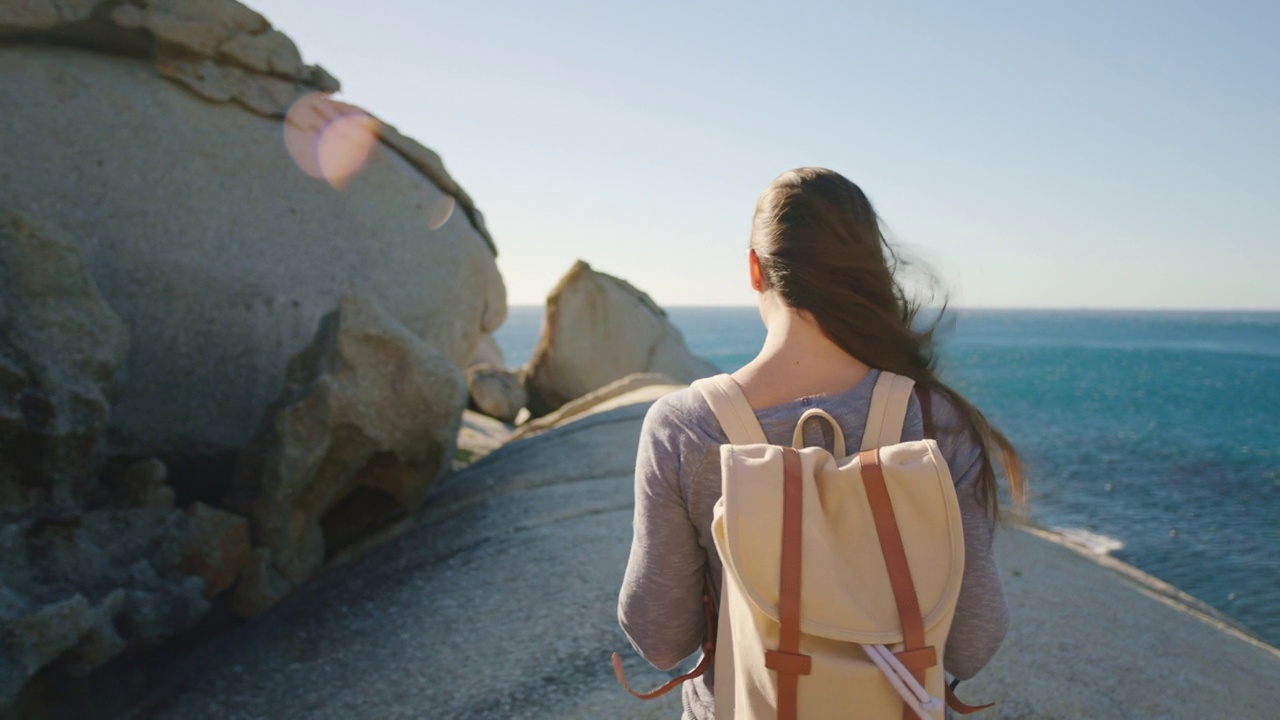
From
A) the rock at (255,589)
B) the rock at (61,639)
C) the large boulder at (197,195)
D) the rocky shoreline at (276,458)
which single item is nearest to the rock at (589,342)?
the rocky shoreline at (276,458)

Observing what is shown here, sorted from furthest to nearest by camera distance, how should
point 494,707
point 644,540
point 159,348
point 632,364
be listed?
point 632,364, point 159,348, point 494,707, point 644,540

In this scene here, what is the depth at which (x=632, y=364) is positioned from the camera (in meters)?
16.8

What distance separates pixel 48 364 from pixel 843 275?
4857 millimetres

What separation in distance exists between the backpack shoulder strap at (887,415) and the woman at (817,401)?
0.03 meters

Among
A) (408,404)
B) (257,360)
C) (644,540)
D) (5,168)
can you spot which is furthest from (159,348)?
(644,540)

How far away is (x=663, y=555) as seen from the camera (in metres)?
2.02

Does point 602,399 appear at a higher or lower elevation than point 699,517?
lower

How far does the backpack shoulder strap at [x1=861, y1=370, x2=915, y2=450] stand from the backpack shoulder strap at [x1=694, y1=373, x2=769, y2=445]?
8.7 inches

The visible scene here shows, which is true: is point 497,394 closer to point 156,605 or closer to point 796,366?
point 156,605

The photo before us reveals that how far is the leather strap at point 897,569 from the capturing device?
5.42 feet

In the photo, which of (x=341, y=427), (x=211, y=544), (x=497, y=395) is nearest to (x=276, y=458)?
(x=341, y=427)

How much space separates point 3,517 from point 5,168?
2748mm

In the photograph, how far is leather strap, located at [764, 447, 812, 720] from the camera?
167cm

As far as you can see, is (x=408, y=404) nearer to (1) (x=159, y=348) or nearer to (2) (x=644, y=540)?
(1) (x=159, y=348)
